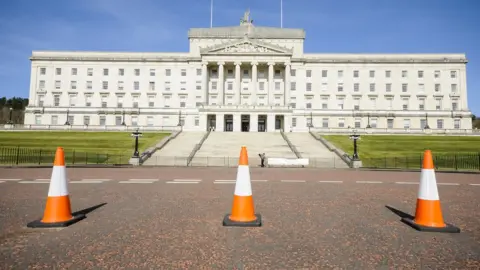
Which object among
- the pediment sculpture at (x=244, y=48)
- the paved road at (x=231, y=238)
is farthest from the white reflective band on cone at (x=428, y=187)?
the pediment sculpture at (x=244, y=48)

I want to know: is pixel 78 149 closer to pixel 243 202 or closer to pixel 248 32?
pixel 243 202

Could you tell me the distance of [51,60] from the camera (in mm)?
73438

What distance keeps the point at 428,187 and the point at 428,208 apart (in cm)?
39

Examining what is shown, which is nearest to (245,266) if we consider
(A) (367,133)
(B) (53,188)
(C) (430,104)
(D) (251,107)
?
(B) (53,188)

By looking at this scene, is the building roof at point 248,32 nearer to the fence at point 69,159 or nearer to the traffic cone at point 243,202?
the fence at point 69,159

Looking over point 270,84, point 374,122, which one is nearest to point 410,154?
point 374,122

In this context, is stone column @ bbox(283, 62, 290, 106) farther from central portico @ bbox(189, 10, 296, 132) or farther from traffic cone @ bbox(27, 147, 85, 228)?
traffic cone @ bbox(27, 147, 85, 228)

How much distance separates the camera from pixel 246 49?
2756 inches

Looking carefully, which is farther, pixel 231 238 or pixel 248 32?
pixel 248 32

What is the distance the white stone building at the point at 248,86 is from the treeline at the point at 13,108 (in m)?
61.6

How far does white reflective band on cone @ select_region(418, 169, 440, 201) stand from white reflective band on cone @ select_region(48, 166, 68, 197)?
6.97 metres

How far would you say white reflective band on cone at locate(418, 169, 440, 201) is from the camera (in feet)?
17.6

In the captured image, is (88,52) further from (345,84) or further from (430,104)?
(430,104)

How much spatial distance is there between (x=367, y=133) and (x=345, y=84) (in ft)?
78.1
